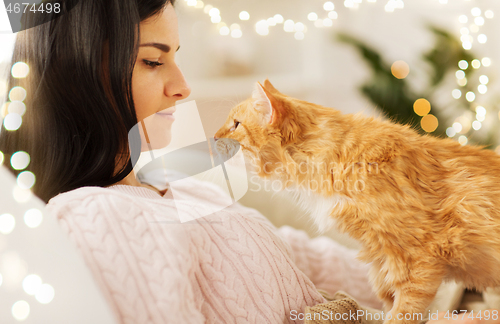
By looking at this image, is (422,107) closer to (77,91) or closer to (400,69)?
(400,69)

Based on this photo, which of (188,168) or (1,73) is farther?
(188,168)

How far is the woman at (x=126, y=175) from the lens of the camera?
42cm

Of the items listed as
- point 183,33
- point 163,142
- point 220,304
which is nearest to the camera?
point 220,304

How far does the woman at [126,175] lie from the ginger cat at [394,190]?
142 millimetres

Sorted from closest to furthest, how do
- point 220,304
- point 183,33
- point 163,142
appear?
1. point 220,304
2. point 163,142
3. point 183,33

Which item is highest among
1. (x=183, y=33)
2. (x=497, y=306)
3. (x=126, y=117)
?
(x=183, y=33)

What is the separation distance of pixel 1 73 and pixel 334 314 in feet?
2.36

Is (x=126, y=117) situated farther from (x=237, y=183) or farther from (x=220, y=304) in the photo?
(x=220, y=304)

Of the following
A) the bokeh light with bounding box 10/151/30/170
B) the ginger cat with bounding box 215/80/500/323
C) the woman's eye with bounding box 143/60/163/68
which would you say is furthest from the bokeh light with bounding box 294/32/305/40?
the bokeh light with bounding box 10/151/30/170

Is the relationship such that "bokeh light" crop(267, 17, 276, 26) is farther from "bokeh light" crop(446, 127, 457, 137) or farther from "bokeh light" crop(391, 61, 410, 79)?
"bokeh light" crop(446, 127, 457, 137)

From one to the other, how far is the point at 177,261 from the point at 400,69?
595 mm

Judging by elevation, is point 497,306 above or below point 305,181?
below

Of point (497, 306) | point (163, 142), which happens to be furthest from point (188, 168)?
point (497, 306)

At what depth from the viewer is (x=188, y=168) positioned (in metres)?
0.66
